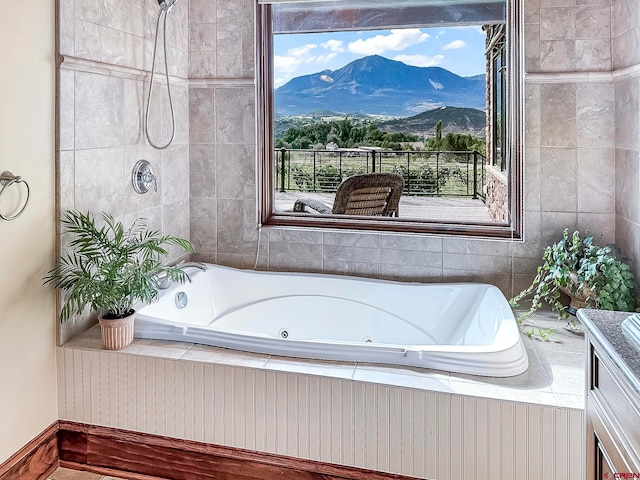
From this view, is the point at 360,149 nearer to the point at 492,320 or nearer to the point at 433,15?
the point at 433,15

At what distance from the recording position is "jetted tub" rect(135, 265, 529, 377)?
2160 mm

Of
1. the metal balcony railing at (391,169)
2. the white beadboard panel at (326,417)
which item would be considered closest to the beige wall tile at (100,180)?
the white beadboard panel at (326,417)

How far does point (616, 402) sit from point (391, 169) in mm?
2152

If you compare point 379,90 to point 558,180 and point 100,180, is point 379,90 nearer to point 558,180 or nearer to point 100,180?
point 558,180

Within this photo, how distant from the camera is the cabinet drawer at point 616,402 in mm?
898

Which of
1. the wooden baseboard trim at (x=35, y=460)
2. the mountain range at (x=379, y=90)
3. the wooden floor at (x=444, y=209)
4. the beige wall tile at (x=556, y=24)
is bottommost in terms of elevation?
the wooden baseboard trim at (x=35, y=460)

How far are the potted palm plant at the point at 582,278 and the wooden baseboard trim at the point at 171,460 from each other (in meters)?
1.20

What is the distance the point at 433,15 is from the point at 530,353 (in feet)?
6.09

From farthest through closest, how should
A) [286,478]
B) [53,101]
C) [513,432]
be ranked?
[53,101] < [286,478] < [513,432]

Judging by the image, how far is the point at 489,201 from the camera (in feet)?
9.51

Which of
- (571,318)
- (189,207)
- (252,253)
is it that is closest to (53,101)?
(189,207)

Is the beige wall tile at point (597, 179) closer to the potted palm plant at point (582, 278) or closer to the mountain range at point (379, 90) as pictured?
the potted palm plant at point (582, 278)

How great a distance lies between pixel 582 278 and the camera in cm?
232

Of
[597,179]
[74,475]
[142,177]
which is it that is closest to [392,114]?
[597,179]
